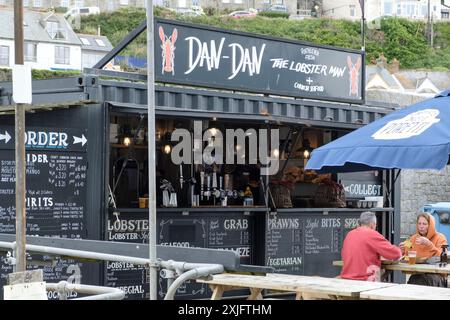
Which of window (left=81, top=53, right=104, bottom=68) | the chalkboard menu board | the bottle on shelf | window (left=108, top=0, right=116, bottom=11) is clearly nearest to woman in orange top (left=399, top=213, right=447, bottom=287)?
the bottle on shelf

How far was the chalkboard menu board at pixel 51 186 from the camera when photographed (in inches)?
353

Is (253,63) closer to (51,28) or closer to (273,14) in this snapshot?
(51,28)

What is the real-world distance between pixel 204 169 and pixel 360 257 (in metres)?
3.55

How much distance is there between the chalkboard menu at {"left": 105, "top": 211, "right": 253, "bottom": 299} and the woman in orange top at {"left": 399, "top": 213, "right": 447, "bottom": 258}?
236cm

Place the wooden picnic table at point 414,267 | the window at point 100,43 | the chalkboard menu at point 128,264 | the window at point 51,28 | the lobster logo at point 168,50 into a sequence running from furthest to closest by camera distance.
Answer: the window at point 100,43, the window at point 51,28, the lobster logo at point 168,50, the chalkboard menu at point 128,264, the wooden picnic table at point 414,267

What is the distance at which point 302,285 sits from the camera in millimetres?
7008

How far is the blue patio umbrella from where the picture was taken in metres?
7.20

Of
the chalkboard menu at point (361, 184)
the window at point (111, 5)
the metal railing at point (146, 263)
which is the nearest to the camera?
the metal railing at point (146, 263)

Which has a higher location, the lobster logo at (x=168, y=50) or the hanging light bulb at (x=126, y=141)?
the lobster logo at (x=168, y=50)

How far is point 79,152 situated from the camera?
9.36 meters

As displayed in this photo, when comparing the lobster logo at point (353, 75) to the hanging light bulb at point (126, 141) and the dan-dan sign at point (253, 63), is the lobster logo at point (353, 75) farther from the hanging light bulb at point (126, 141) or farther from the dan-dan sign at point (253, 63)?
the hanging light bulb at point (126, 141)

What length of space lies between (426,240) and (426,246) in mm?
65

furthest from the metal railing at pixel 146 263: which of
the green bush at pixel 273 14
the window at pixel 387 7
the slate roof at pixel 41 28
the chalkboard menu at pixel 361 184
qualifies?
the window at pixel 387 7

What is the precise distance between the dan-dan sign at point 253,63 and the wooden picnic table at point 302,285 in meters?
3.34
